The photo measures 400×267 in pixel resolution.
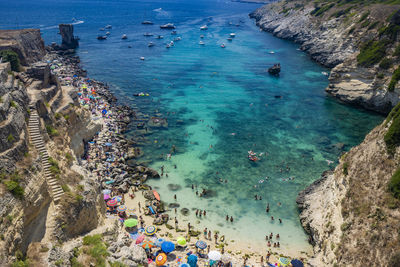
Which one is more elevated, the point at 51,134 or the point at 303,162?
the point at 51,134

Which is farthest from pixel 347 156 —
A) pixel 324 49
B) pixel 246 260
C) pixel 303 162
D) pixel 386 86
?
pixel 324 49

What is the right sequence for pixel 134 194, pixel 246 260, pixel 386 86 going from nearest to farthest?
pixel 246 260 → pixel 134 194 → pixel 386 86

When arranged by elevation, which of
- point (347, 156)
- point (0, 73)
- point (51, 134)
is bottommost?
point (347, 156)

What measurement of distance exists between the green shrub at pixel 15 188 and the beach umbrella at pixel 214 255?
18.8 metres

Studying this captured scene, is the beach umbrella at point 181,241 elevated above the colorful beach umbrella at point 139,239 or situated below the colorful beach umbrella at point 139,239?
below

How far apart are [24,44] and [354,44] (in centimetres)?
9672

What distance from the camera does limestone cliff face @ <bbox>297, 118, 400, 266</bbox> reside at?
23.2 m

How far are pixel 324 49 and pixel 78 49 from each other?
97.8m

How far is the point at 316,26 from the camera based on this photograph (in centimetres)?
11944

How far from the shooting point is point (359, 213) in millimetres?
26359

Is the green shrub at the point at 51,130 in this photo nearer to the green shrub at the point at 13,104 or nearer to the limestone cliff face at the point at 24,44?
the green shrub at the point at 13,104

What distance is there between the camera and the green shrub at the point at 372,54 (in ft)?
212

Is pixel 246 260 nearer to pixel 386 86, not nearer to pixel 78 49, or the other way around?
pixel 386 86

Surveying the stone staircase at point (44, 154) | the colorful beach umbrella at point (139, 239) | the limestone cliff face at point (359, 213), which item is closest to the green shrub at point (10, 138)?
the stone staircase at point (44, 154)
